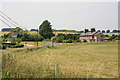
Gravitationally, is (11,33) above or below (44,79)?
above

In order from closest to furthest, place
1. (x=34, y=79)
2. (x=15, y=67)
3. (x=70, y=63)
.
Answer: (x=34, y=79), (x=15, y=67), (x=70, y=63)

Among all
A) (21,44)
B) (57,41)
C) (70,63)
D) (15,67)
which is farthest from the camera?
(57,41)

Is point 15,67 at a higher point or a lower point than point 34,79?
higher

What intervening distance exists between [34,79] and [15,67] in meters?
0.88

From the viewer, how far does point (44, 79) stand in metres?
4.00

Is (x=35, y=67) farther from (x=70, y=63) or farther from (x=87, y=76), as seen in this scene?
(x=87, y=76)

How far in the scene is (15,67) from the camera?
436cm

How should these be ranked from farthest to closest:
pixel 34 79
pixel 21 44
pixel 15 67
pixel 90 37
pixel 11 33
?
pixel 90 37
pixel 21 44
pixel 11 33
pixel 15 67
pixel 34 79

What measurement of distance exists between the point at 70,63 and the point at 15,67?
6.55 ft

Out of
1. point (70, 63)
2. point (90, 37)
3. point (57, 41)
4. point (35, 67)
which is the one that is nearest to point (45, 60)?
point (35, 67)

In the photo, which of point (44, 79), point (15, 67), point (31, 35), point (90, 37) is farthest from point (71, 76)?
point (90, 37)

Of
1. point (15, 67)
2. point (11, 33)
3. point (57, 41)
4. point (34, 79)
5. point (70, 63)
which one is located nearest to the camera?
point (34, 79)

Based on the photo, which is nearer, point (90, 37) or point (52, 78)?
point (52, 78)

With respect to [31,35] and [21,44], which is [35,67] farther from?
[21,44]
